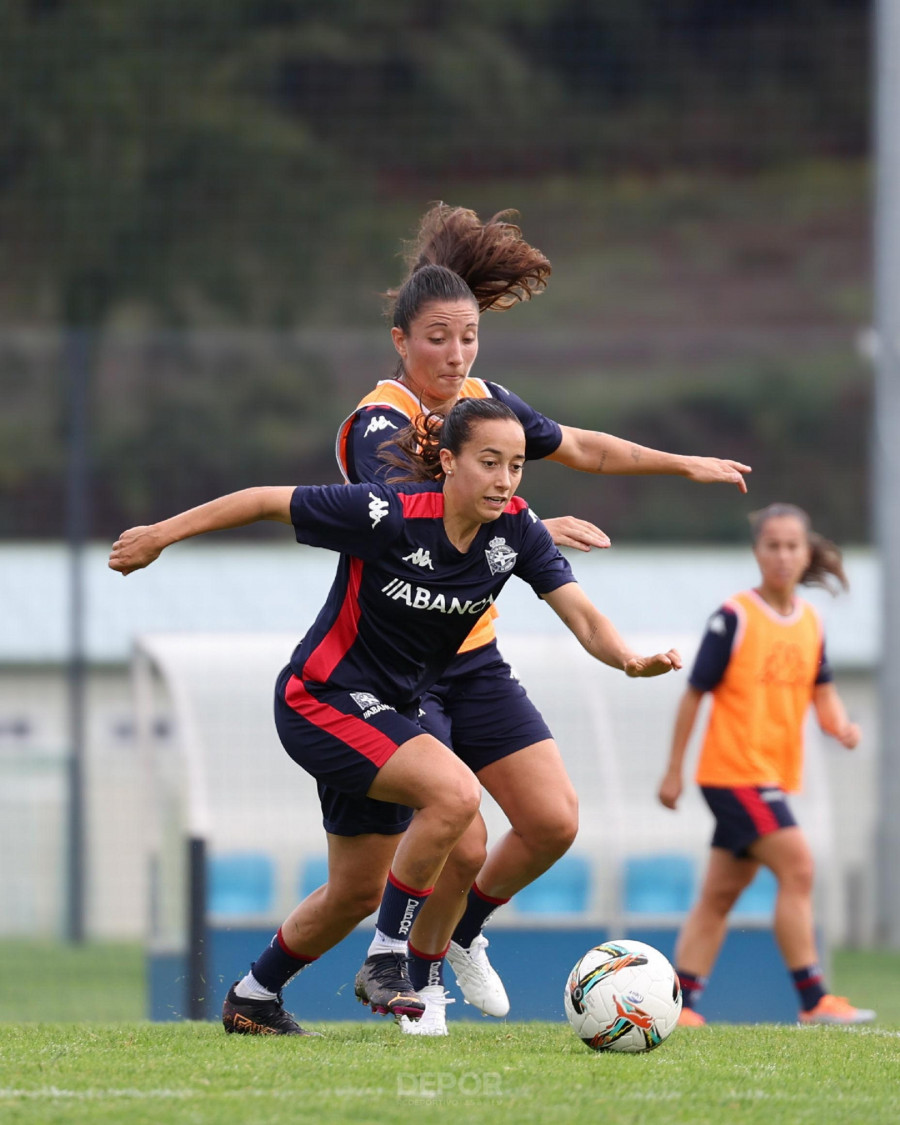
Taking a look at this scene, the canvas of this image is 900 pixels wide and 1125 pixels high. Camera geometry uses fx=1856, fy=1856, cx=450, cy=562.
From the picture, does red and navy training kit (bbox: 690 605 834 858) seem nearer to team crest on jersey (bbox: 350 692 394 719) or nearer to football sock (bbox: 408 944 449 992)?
football sock (bbox: 408 944 449 992)

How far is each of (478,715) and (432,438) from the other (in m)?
0.86

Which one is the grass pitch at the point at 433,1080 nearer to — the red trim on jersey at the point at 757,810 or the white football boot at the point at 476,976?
the white football boot at the point at 476,976

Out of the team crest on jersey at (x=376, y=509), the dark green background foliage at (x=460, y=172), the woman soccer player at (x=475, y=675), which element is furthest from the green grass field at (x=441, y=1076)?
the dark green background foliage at (x=460, y=172)

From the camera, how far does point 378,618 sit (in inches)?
192

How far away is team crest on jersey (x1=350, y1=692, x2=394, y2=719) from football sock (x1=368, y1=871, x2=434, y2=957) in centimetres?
A: 47

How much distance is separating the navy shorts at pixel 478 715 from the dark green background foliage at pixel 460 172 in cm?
1159

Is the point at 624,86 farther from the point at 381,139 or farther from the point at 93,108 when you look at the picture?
the point at 93,108

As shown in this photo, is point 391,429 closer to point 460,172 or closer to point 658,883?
point 658,883

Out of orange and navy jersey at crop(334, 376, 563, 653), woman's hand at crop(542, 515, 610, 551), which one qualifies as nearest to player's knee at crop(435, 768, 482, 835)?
orange and navy jersey at crop(334, 376, 563, 653)

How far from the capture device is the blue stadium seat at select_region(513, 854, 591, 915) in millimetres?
8102

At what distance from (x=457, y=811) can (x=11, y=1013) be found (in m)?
4.13

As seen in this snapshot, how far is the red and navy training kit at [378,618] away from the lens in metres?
4.76

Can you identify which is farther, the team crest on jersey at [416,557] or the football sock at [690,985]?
the football sock at [690,985]

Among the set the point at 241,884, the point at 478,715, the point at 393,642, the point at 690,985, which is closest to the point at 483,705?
the point at 478,715
